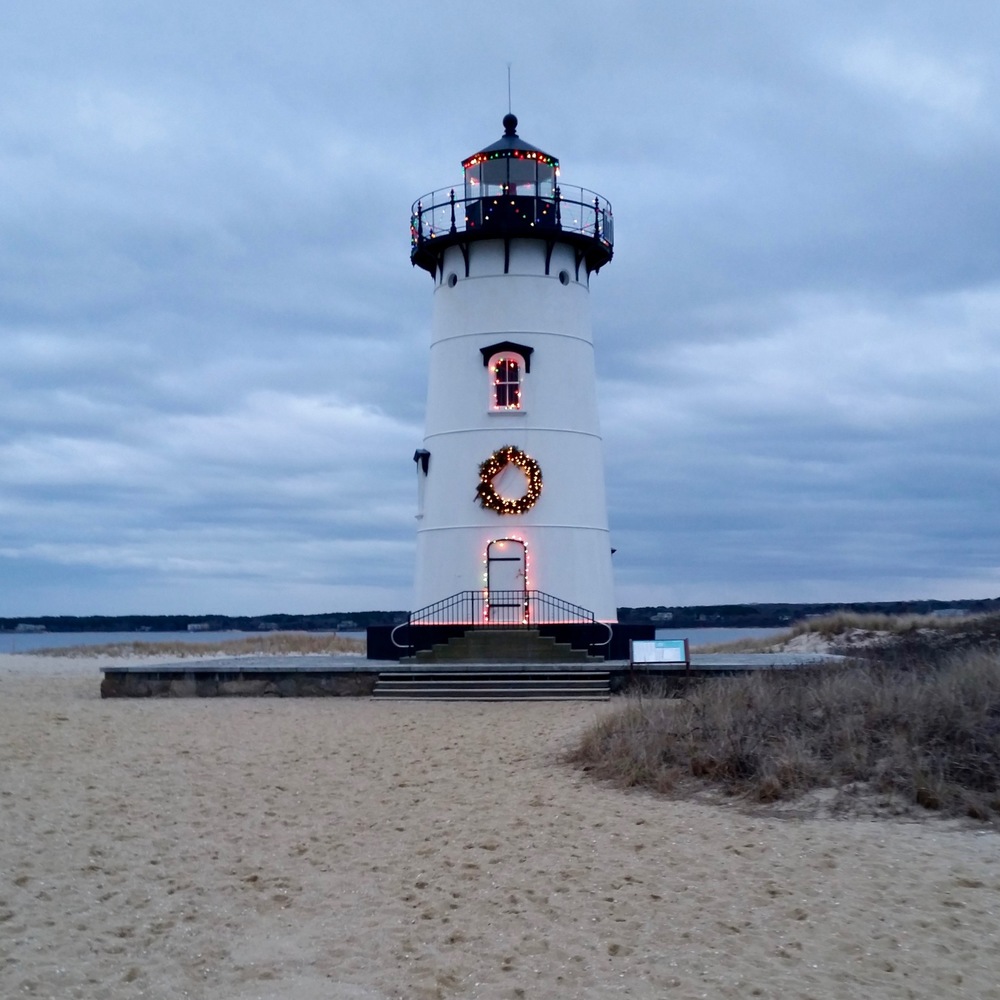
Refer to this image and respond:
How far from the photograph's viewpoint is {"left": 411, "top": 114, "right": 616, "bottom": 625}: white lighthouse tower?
979 inches

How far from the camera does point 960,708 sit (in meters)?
11.0

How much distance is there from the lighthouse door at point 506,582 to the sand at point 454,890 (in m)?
12.1

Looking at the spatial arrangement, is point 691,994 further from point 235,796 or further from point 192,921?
point 235,796

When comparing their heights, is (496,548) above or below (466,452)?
below

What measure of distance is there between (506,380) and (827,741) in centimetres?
1571

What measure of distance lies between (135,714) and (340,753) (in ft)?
17.1

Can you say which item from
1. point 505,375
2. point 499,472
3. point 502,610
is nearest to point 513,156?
point 505,375

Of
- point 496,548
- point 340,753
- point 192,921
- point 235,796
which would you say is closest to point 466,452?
point 496,548

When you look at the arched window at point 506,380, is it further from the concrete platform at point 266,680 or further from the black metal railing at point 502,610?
the concrete platform at point 266,680

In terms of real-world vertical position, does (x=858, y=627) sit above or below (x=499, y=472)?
below

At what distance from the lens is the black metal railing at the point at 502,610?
80.6 ft

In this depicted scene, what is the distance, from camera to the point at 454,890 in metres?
8.12

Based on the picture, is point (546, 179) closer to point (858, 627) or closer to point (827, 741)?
point (858, 627)

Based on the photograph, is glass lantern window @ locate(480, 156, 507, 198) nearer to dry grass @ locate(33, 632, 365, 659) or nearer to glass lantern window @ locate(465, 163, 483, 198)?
glass lantern window @ locate(465, 163, 483, 198)
